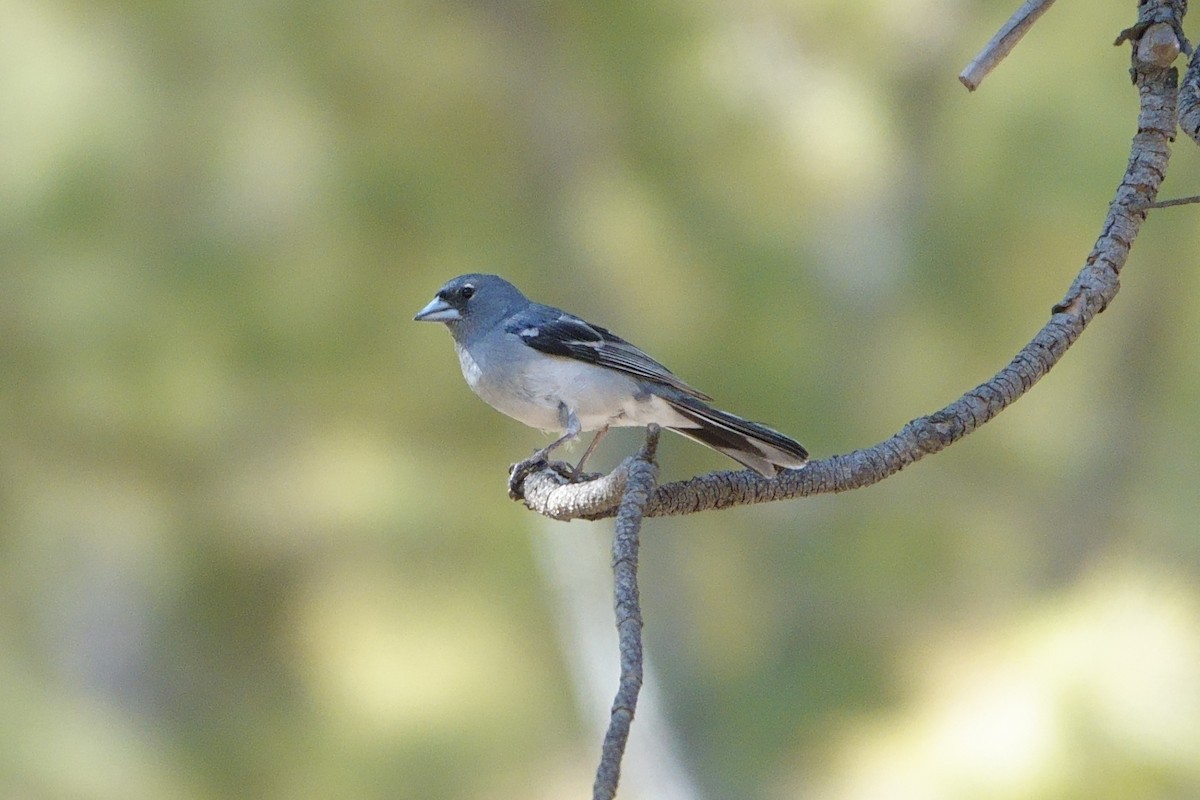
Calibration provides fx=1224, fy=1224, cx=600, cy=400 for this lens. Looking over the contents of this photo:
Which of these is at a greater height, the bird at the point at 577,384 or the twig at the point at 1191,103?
the bird at the point at 577,384

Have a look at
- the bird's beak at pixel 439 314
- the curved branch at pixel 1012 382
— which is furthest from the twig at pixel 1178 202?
the bird's beak at pixel 439 314

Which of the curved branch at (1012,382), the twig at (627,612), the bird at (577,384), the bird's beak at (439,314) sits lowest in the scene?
the twig at (627,612)

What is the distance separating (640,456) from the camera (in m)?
1.63

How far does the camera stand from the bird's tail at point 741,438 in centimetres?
218

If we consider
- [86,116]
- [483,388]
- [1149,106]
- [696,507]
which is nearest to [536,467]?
[483,388]

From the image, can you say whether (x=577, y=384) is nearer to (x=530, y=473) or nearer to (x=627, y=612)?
(x=530, y=473)

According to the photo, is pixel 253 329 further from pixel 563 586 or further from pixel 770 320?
pixel 770 320

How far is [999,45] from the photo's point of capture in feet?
5.81

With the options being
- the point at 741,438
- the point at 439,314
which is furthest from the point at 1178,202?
the point at 439,314

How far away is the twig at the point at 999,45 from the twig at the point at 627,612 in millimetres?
674

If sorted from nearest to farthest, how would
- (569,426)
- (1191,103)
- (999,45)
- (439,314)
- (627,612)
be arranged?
(627,612)
(1191,103)
(999,45)
(569,426)
(439,314)

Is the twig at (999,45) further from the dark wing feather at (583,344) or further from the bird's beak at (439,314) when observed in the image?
the bird's beak at (439,314)

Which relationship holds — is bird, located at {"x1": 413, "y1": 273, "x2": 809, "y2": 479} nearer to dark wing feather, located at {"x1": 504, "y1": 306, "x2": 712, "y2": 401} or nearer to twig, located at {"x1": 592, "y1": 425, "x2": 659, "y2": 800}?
dark wing feather, located at {"x1": 504, "y1": 306, "x2": 712, "y2": 401}

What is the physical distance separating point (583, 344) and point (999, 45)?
4.40ft
